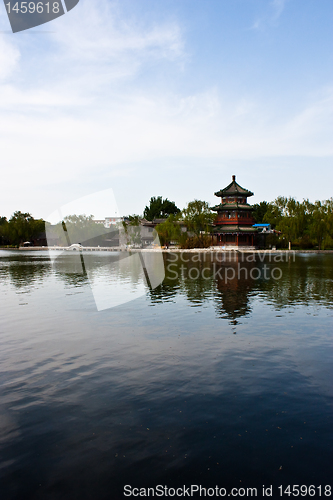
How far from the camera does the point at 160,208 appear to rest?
127875 mm

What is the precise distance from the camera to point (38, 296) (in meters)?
21.3

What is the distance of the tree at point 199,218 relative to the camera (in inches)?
3174

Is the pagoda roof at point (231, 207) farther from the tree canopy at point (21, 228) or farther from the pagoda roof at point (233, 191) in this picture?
the tree canopy at point (21, 228)

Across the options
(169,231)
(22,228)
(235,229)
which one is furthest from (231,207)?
(22,228)

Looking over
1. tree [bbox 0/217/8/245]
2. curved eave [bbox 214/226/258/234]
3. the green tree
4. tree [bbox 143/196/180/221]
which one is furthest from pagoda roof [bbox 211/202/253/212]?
Answer: tree [bbox 0/217/8/245]

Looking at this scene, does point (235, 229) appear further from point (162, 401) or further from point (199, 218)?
point (162, 401)

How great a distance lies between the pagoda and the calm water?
65.2m

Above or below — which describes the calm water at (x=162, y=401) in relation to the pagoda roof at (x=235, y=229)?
below

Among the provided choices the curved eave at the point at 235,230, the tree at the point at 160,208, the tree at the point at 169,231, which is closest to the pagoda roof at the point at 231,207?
the curved eave at the point at 235,230

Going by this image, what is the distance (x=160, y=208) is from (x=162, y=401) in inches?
4781

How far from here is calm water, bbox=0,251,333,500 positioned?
5469 mm

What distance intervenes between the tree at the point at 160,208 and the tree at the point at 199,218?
4425 cm

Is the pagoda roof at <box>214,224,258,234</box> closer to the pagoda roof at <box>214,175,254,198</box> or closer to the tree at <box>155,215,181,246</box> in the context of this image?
the pagoda roof at <box>214,175,254,198</box>

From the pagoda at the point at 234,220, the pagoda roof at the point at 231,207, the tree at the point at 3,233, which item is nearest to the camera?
the pagoda at the point at 234,220
